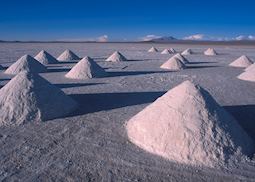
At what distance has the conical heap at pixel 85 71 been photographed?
11.5m

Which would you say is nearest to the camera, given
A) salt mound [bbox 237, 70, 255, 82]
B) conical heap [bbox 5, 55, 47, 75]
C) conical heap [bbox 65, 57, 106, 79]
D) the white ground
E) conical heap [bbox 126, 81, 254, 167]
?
the white ground

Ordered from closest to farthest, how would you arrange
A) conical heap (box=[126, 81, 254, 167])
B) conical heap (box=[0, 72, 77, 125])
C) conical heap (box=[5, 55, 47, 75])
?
conical heap (box=[126, 81, 254, 167]) < conical heap (box=[0, 72, 77, 125]) < conical heap (box=[5, 55, 47, 75])

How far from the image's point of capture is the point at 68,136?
546 centimetres

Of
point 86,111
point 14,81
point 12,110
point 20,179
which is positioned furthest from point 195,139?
point 14,81

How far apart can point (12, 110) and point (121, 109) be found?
2215mm

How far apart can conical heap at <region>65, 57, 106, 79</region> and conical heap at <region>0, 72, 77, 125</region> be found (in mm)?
4302

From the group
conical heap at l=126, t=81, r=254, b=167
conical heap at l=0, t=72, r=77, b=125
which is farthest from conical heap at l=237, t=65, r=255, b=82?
conical heap at l=0, t=72, r=77, b=125

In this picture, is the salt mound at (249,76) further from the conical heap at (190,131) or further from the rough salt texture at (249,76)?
the conical heap at (190,131)

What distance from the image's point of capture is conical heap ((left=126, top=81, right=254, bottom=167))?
183 inches

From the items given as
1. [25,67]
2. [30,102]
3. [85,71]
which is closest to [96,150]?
[30,102]

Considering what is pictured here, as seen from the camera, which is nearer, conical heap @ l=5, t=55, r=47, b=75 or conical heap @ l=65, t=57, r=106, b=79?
conical heap @ l=65, t=57, r=106, b=79

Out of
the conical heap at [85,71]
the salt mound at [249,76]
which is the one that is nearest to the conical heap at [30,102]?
the conical heap at [85,71]

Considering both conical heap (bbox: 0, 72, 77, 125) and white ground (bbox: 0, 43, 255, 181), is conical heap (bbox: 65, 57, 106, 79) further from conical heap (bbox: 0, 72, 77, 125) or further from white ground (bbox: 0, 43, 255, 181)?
conical heap (bbox: 0, 72, 77, 125)

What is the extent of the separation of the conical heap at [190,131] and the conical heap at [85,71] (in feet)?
19.8
